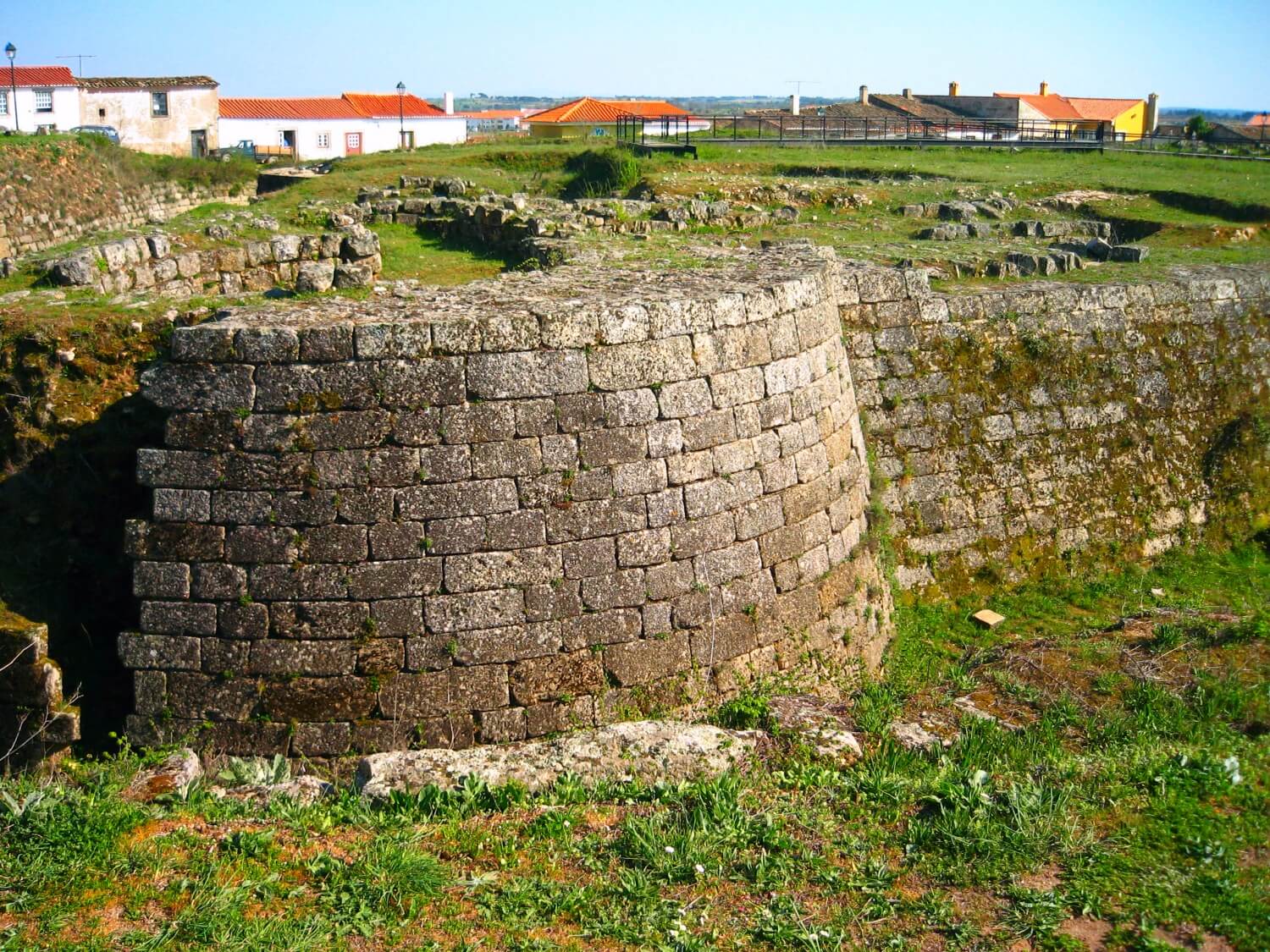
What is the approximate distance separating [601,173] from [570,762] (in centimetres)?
2089

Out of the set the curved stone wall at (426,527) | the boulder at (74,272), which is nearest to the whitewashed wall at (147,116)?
→ the boulder at (74,272)

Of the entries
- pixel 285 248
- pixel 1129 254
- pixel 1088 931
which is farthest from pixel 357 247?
pixel 1088 931

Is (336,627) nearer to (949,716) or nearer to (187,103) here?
(949,716)

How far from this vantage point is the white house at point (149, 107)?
52625 mm

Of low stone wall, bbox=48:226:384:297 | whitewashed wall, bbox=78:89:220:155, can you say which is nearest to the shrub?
low stone wall, bbox=48:226:384:297

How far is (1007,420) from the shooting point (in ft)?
36.5

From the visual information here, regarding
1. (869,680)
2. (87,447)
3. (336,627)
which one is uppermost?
(87,447)

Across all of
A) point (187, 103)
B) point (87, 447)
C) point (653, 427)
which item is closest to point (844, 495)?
point (653, 427)

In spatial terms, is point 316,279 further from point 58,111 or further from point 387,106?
point 387,106

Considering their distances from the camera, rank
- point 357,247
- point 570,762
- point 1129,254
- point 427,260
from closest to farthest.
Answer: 1. point 570,762
2. point 1129,254
3. point 357,247
4. point 427,260

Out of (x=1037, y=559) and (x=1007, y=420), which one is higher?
(x=1007, y=420)

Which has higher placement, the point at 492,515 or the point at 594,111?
the point at 594,111

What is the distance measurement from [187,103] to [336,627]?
53.3 m

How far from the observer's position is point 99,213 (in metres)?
27.7
